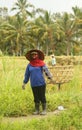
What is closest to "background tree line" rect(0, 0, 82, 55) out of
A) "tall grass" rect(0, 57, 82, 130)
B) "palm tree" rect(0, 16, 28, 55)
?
"palm tree" rect(0, 16, 28, 55)

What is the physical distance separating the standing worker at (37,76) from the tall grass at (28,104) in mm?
358

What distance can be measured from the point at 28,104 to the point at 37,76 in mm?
808

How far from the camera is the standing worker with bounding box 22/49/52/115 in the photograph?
7484mm

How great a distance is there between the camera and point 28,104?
7953 mm

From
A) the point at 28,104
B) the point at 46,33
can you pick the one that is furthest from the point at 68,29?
the point at 28,104

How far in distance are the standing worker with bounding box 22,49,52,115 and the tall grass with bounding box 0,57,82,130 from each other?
358 mm

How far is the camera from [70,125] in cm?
634

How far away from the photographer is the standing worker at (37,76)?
295 inches

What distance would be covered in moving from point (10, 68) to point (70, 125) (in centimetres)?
340

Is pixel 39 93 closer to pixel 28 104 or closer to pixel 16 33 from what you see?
pixel 28 104

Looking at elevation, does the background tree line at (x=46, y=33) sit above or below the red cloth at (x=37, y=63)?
below

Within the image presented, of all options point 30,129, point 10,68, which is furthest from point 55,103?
point 30,129

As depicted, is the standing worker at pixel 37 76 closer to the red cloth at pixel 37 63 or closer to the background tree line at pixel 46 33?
the red cloth at pixel 37 63

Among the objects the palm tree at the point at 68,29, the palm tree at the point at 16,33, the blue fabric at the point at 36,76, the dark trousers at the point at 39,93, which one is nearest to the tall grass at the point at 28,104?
the dark trousers at the point at 39,93
